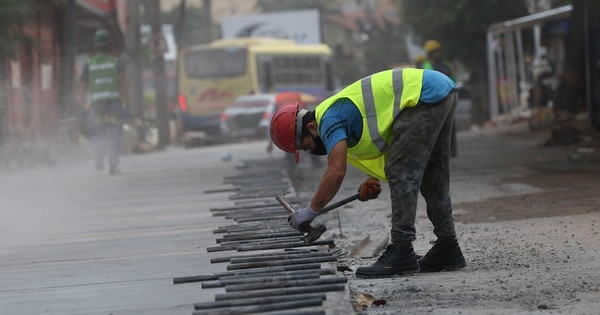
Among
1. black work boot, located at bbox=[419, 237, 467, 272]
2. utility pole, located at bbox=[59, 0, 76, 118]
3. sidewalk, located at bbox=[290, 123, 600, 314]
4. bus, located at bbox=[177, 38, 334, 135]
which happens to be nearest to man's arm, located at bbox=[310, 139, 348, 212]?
sidewalk, located at bbox=[290, 123, 600, 314]

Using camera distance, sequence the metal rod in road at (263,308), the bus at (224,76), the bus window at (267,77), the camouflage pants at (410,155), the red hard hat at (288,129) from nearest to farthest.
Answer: the metal rod in road at (263,308), the red hard hat at (288,129), the camouflage pants at (410,155), the bus at (224,76), the bus window at (267,77)

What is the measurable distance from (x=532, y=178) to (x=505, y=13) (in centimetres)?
2236

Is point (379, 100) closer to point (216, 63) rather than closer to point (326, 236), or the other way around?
point (326, 236)

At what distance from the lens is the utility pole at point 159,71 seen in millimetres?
31258

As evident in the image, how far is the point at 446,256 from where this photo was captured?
6645mm

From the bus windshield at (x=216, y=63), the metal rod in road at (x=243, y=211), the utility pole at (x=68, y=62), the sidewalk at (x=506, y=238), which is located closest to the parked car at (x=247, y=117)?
the bus windshield at (x=216, y=63)

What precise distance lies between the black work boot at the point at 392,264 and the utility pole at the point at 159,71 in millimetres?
24169

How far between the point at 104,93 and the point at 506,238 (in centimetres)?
838

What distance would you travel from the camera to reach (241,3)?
285 ft

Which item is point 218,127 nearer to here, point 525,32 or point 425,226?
point 525,32

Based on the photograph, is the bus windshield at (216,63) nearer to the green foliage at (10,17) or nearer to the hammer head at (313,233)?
the green foliage at (10,17)

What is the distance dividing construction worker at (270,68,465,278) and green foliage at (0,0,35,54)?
6.15m

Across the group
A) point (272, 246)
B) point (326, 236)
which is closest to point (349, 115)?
point (272, 246)

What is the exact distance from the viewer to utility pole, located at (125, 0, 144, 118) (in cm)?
3083
